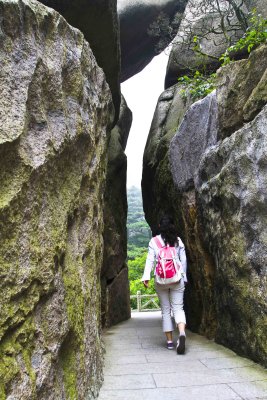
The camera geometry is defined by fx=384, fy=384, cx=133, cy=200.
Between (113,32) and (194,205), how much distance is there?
137 inches

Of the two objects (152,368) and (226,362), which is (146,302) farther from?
(152,368)

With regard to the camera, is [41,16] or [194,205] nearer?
[41,16]

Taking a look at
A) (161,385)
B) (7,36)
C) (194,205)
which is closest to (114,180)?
(194,205)

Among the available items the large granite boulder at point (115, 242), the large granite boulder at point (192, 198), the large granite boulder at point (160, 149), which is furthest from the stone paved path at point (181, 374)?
the large granite boulder at point (160, 149)

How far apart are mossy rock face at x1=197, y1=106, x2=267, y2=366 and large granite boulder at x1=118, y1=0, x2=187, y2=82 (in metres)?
8.34

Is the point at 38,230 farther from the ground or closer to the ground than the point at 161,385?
farther from the ground

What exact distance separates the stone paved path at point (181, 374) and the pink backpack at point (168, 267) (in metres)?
1.03

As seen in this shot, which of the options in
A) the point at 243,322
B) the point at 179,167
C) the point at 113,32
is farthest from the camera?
the point at 179,167

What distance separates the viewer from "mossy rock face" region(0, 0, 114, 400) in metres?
2.58

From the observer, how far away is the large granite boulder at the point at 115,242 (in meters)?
9.89

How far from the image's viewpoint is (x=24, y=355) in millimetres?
2570

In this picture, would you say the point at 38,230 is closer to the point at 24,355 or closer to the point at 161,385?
the point at 24,355

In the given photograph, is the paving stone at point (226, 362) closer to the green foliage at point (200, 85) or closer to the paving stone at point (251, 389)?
the paving stone at point (251, 389)

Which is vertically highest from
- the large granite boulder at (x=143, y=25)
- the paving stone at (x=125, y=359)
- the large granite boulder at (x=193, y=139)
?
the large granite boulder at (x=143, y=25)
